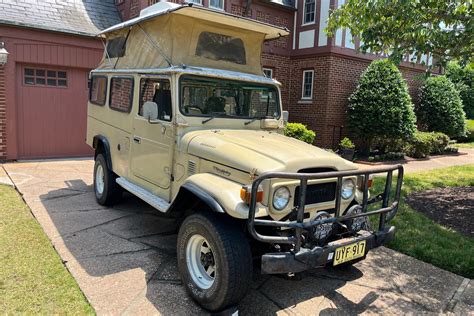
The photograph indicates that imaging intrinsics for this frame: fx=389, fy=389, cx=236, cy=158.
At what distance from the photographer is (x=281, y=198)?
335cm

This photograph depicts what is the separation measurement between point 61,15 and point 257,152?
8828mm

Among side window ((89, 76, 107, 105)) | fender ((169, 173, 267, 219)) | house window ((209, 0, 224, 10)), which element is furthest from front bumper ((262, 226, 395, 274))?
house window ((209, 0, 224, 10))

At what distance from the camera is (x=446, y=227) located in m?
5.90

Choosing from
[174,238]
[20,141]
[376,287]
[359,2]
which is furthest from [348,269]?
[20,141]

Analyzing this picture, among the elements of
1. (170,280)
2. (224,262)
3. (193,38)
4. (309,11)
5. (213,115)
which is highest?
(309,11)

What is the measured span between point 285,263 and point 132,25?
3864mm

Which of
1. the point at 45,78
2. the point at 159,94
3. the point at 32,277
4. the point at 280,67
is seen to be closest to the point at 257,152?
the point at 159,94

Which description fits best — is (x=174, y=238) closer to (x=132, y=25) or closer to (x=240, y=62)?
(x=240, y=62)

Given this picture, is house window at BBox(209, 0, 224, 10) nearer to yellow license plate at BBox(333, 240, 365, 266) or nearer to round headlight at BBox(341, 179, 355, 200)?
round headlight at BBox(341, 179, 355, 200)

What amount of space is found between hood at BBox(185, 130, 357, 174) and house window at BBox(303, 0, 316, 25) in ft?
35.5

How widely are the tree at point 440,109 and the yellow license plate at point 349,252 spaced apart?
15.0 m

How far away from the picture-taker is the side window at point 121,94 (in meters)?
5.36

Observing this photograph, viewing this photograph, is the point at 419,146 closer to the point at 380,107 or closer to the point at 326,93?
the point at 380,107

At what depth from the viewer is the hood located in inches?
136
